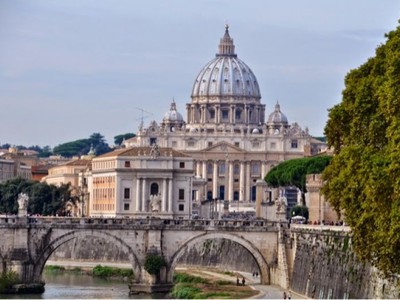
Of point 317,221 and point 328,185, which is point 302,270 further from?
point 328,185

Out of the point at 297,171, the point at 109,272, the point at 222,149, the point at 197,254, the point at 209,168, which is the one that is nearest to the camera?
the point at 109,272

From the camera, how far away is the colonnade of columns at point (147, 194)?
11712 centimetres

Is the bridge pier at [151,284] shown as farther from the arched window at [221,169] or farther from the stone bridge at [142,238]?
the arched window at [221,169]

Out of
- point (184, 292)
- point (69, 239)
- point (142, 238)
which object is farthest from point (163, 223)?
point (184, 292)

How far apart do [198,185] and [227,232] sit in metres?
75.3

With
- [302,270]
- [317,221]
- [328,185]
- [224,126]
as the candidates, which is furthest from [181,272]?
[224,126]

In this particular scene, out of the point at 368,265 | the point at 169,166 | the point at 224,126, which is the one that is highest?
the point at 224,126

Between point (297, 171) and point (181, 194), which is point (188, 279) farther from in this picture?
point (181, 194)

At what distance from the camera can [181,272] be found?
8238 cm

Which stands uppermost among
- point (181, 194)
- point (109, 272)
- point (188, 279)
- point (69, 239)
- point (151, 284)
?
point (181, 194)

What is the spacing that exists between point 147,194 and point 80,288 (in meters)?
44.8

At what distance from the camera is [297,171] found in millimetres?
110500

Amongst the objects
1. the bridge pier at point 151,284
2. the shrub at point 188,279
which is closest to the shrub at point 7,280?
the bridge pier at point 151,284

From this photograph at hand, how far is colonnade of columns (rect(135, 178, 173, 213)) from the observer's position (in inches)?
4611
